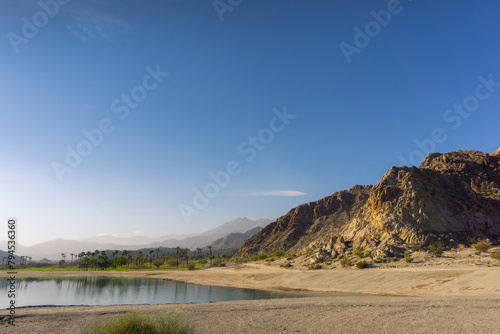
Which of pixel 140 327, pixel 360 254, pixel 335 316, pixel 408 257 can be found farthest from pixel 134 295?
pixel 408 257

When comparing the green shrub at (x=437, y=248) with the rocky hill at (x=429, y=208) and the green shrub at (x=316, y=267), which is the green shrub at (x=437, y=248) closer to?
the rocky hill at (x=429, y=208)

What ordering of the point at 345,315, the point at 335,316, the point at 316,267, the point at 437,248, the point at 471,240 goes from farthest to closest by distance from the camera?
the point at 471,240, the point at 316,267, the point at 437,248, the point at 345,315, the point at 335,316

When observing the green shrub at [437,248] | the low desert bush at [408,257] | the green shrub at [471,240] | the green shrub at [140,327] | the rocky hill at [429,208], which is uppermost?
the rocky hill at [429,208]

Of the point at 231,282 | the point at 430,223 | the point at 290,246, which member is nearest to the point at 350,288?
the point at 231,282

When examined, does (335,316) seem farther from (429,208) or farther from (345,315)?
(429,208)

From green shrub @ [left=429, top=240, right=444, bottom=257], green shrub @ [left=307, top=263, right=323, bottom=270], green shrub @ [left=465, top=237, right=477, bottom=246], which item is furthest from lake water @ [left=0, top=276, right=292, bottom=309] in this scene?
green shrub @ [left=465, top=237, right=477, bottom=246]

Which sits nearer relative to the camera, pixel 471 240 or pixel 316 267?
pixel 316 267

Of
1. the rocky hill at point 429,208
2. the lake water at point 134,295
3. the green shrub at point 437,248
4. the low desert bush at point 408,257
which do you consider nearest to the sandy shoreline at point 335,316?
the lake water at point 134,295

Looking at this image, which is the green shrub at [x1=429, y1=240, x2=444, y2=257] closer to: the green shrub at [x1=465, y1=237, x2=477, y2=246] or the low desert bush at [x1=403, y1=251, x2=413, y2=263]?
the low desert bush at [x1=403, y1=251, x2=413, y2=263]

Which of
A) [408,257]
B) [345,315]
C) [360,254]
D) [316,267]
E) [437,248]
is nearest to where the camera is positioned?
[345,315]

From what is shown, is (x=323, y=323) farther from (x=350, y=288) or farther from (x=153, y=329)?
(x=350, y=288)

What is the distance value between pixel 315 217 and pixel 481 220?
5792cm

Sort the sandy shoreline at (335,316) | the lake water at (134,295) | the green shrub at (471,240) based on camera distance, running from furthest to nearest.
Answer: the green shrub at (471,240) → the lake water at (134,295) → the sandy shoreline at (335,316)

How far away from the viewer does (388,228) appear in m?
48.4
